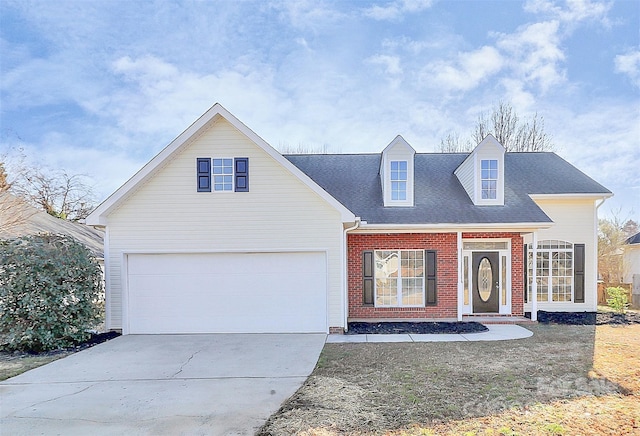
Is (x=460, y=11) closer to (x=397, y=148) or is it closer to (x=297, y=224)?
(x=397, y=148)

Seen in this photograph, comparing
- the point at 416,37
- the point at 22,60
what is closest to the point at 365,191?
the point at 416,37

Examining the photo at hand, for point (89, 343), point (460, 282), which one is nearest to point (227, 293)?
point (89, 343)

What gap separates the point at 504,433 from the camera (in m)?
4.34

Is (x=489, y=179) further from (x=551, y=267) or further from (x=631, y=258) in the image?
(x=631, y=258)

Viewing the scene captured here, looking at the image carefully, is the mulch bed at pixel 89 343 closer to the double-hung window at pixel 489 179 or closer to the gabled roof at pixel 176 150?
the gabled roof at pixel 176 150

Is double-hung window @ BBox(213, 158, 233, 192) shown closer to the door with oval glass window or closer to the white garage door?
the white garage door

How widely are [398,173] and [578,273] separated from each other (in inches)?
302

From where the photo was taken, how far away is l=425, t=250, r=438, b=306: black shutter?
37.6 ft

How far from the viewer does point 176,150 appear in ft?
32.9

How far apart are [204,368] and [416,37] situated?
41.3 ft

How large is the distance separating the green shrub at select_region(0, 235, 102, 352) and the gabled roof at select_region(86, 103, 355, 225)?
4.54 feet

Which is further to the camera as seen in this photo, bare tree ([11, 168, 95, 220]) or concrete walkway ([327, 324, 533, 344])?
bare tree ([11, 168, 95, 220])

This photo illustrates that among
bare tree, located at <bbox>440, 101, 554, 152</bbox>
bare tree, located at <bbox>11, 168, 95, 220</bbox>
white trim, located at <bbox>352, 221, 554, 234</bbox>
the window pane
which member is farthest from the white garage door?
bare tree, located at <bbox>440, 101, 554, 152</bbox>

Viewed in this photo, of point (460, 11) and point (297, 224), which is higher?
point (460, 11)
